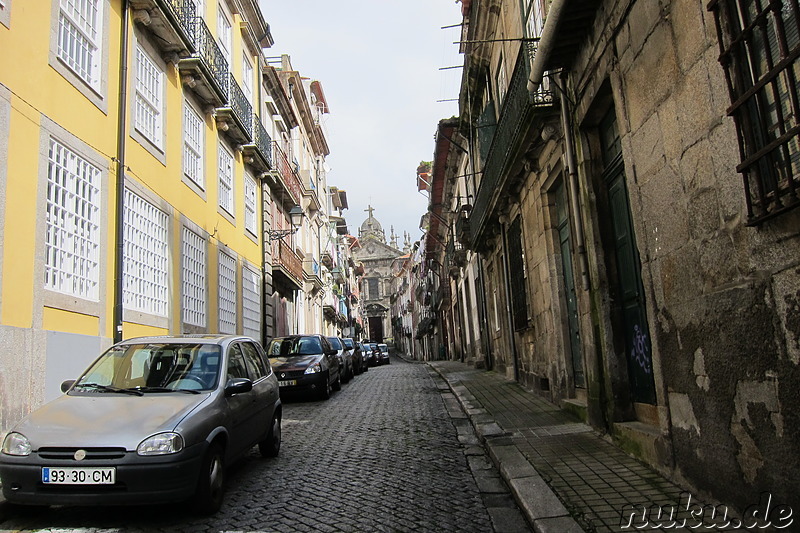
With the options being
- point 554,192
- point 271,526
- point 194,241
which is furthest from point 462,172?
point 271,526

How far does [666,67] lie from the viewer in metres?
4.63

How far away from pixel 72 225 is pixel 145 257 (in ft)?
8.55

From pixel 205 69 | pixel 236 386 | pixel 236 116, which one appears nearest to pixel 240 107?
pixel 236 116

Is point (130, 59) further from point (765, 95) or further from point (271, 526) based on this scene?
point (765, 95)

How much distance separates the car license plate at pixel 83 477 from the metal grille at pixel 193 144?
33.4 ft

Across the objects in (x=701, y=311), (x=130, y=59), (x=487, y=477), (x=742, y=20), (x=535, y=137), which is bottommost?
(x=487, y=477)

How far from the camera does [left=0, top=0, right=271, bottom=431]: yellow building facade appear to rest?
753 cm

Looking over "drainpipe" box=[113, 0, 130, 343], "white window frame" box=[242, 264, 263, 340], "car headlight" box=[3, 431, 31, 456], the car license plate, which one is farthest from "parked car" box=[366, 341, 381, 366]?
the car license plate

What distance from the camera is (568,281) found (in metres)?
9.69

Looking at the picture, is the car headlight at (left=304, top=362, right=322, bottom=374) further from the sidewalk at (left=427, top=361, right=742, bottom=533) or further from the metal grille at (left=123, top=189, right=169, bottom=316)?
the sidewalk at (left=427, top=361, right=742, bottom=533)

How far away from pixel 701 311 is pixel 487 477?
272cm

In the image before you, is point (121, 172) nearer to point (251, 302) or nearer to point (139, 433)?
point (139, 433)

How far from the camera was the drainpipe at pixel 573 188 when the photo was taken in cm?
739

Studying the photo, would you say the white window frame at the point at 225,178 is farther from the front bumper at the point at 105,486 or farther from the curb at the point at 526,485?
the front bumper at the point at 105,486
